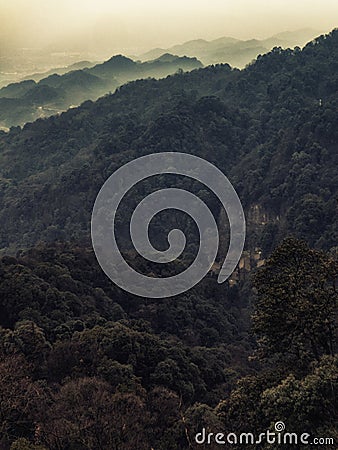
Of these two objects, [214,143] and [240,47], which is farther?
[240,47]

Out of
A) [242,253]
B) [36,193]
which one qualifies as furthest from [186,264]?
[36,193]

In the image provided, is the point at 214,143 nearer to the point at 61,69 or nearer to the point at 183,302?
the point at 183,302

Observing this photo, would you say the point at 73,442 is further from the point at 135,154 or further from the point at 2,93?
the point at 2,93

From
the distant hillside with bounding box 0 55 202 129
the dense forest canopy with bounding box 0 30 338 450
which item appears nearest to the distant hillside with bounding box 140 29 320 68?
the distant hillside with bounding box 0 55 202 129

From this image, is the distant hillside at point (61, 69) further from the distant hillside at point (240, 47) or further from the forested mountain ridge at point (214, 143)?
the forested mountain ridge at point (214, 143)

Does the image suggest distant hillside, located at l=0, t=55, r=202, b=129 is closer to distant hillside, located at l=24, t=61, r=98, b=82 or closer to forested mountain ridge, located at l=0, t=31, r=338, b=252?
distant hillside, located at l=24, t=61, r=98, b=82

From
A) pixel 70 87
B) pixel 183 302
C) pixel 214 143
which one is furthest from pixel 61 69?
pixel 183 302

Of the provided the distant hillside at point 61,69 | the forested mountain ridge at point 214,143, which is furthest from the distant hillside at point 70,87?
the forested mountain ridge at point 214,143
